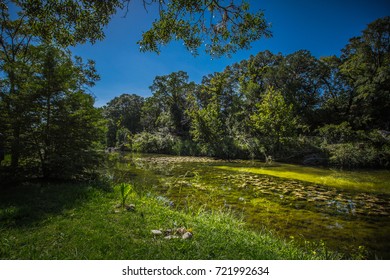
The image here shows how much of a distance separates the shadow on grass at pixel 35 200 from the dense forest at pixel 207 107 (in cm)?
127

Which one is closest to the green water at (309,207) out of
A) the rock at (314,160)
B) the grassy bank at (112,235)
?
the grassy bank at (112,235)

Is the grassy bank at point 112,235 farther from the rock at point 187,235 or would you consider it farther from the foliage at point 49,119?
the foliage at point 49,119

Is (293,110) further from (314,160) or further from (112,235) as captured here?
(112,235)

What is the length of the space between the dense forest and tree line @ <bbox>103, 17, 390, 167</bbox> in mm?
141

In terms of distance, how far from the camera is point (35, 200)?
5.45 m

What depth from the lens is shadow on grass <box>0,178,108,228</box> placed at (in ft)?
14.1

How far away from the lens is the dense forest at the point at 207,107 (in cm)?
718

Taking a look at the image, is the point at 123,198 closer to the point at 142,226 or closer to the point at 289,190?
the point at 142,226

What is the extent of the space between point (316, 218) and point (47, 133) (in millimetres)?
9646

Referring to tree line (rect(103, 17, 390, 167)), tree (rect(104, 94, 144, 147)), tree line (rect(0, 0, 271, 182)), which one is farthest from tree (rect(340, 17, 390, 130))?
tree (rect(104, 94, 144, 147))

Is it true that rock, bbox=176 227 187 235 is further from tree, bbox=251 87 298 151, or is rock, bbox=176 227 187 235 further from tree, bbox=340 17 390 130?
tree, bbox=340 17 390 130

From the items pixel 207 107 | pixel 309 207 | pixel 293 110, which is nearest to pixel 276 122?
pixel 293 110

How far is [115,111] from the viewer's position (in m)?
61.8

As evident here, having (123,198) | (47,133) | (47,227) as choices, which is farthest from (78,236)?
(47,133)
